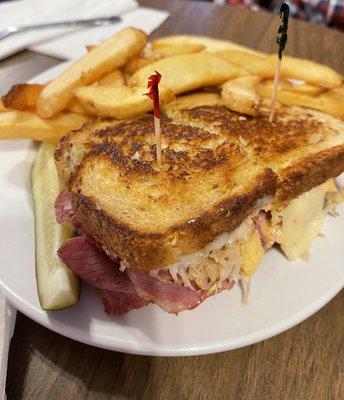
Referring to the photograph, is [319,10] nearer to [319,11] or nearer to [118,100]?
[319,11]

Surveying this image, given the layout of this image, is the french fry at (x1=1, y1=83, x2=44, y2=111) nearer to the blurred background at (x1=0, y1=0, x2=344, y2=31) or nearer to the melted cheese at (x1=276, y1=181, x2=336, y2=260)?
the melted cheese at (x1=276, y1=181, x2=336, y2=260)

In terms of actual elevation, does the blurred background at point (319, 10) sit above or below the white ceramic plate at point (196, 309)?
below

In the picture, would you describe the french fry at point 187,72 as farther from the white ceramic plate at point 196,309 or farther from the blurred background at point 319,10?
the blurred background at point 319,10

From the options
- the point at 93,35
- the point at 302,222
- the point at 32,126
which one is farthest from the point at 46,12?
the point at 302,222

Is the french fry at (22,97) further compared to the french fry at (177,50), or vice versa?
the french fry at (177,50)

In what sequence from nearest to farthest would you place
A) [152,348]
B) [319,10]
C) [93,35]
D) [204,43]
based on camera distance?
[152,348] → [204,43] → [93,35] → [319,10]

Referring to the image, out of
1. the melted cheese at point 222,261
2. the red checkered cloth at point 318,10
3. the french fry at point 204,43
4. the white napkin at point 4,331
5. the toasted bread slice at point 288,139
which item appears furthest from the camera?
the red checkered cloth at point 318,10

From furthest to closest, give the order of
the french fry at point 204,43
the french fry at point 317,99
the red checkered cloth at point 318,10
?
the red checkered cloth at point 318,10 < the french fry at point 204,43 < the french fry at point 317,99

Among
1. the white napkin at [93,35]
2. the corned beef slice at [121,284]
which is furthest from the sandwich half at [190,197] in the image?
the white napkin at [93,35]
